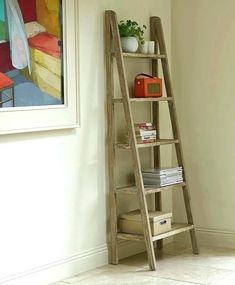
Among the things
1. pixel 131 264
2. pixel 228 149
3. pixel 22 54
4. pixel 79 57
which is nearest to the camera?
pixel 22 54

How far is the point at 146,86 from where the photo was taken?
4684 mm

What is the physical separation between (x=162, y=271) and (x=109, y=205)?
61 cm

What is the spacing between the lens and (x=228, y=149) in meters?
5.04

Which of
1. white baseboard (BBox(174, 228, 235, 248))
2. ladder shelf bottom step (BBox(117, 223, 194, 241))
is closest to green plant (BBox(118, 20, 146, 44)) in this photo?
ladder shelf bottom step (BBox(117, 223, 194, 241))

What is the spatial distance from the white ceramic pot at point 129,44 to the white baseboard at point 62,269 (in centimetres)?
141

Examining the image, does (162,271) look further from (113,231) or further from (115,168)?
(115,168)

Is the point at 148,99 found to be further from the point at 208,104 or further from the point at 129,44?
the point at 208,104

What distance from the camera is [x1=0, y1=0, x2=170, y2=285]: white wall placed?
3926 mm

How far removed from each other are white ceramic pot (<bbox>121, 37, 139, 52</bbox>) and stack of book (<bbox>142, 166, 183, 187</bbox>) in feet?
2.91

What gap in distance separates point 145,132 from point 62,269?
1.15 m

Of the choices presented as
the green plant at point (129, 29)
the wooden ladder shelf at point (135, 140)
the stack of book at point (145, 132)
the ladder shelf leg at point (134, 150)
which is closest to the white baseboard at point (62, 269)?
the wooden ladder shelf at point (135, 140)

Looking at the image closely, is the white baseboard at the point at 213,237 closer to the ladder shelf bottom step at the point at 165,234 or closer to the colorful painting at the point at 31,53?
the ladder shelf bottom step at the point at 165,234

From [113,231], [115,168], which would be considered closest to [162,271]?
[113,231]

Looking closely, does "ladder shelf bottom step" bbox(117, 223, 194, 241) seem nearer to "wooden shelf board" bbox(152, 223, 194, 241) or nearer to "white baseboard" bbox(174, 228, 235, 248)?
"wooden shelf board" bbox(152, 223, 194, 241)
